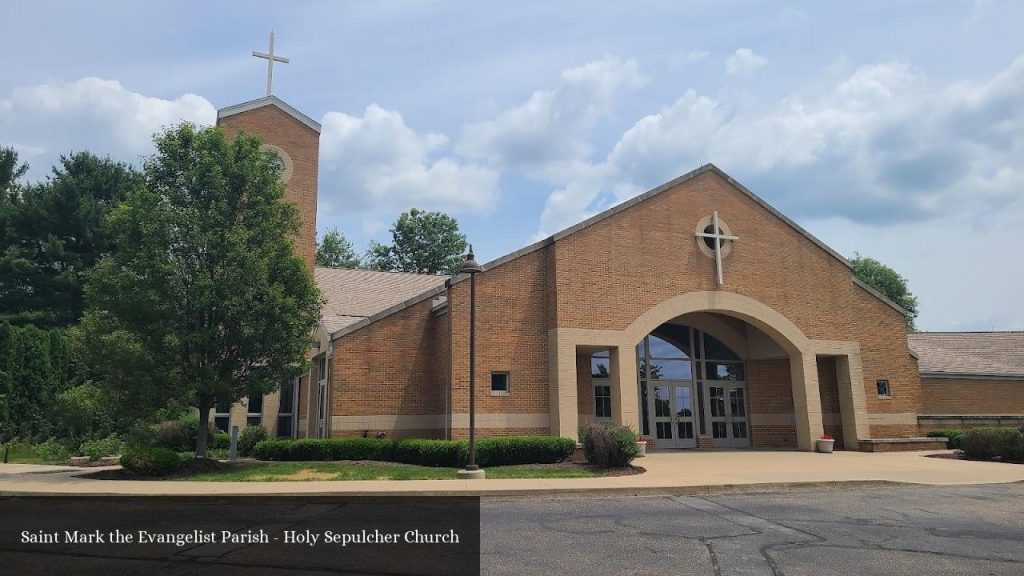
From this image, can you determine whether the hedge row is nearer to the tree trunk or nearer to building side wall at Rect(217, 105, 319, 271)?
the tree trunk

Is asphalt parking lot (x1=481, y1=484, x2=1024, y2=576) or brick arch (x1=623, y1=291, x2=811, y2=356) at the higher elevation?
brick arch (x1=623, y1=291, x2=811, y2=356)

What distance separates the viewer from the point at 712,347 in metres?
25.9

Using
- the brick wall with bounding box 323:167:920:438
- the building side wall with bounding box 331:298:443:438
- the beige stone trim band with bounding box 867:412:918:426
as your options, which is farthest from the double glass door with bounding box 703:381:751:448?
the building side wall with bounding box 331:298:443:438

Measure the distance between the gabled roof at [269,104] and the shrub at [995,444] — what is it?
2636cm

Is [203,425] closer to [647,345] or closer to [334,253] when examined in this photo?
[647,345]

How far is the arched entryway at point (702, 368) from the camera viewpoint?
20188 millimetres

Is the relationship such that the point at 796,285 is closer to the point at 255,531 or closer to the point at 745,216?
the point at 745,216

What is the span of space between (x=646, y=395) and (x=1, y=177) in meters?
40.4

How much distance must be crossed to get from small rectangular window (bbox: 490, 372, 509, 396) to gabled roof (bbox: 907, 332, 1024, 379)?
19.1m

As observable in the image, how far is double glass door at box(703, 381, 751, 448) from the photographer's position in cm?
2511

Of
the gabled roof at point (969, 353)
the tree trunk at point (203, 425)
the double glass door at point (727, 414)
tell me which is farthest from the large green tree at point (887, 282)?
the tree trunk at point (203, 425)

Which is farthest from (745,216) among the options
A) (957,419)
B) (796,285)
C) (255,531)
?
(255,531)

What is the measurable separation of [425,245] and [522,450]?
4251 cm

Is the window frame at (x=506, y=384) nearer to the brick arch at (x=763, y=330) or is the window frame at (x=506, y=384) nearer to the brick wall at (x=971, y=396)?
the brick arch at (x=763, y=330)
